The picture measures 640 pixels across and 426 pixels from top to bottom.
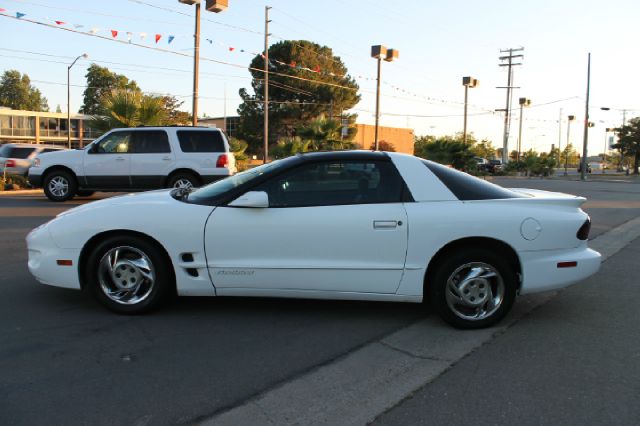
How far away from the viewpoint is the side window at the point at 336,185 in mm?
4371

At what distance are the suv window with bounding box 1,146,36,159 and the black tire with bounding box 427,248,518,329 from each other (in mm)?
19756

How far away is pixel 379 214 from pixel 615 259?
4878 mm

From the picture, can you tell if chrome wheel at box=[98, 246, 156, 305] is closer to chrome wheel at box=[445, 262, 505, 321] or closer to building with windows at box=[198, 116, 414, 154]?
chrome wheel at box=[445, 262, 505, 321]

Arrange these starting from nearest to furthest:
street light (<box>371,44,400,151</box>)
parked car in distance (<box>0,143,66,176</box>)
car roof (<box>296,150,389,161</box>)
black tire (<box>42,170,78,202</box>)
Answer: car roof (<box>296,150,389,161</box>) → black tire (<box>42,170,78,202</box>) → parked car in distance (<box>0,143,66,176</box>) → street light (<box>371,44,400,151</box>)

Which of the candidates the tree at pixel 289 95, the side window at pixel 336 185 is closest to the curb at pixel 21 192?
the side window at pixel 336 185

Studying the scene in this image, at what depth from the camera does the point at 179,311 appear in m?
4.70

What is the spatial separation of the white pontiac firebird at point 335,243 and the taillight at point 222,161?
826 cm

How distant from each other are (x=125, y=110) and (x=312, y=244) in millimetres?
15429

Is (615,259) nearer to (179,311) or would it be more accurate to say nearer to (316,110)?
(179,311)

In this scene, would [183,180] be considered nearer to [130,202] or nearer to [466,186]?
[130,202]

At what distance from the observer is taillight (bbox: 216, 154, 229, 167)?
41.7ft

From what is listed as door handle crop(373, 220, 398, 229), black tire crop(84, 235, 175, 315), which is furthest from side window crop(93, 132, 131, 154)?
door handle crop(373, 220, 398, 229)

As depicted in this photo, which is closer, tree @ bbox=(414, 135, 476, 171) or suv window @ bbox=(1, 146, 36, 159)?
suv window @ bbox=(1, 146, 36, 159)

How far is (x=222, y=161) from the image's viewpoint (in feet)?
41.7
